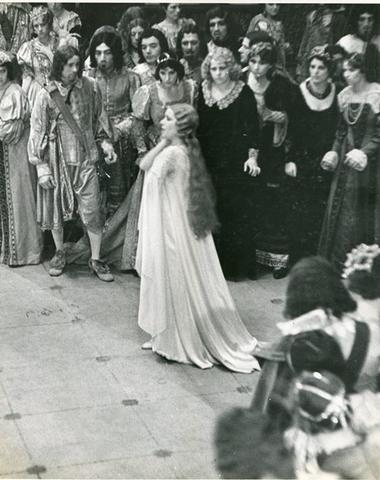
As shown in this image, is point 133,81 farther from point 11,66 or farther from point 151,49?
point 11,66

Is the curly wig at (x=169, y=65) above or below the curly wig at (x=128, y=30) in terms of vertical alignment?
below

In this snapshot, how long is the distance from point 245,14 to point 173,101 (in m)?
0.58

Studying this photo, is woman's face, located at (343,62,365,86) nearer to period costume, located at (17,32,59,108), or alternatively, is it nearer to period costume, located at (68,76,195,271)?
period costume, located at (68,76,195,271)

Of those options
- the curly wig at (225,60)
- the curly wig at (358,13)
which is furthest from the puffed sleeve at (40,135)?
the curly wig at (358,13)

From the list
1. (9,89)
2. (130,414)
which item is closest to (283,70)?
(9,89)

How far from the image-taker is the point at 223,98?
7.09 meters

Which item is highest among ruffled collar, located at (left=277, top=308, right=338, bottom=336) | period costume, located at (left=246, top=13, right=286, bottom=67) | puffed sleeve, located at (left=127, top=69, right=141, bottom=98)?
period costume, located at (left=246, top=13, right=286, bottom=67)

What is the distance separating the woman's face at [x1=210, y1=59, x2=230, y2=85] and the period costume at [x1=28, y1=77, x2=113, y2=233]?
0.62 metres

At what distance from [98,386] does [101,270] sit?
2.09 feet

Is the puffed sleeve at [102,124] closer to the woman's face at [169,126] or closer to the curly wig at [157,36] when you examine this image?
the woman's face at [169,126]

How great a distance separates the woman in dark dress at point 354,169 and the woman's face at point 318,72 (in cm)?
10

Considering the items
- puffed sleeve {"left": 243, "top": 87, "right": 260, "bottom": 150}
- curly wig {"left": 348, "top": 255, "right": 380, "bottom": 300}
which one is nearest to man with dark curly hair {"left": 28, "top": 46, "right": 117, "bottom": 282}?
puffed sleeve {"left": 243, "top": 87, "right": 260, "bottom": 150}

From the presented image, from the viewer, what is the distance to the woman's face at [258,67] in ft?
23.0

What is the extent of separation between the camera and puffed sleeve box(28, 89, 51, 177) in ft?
24.0
